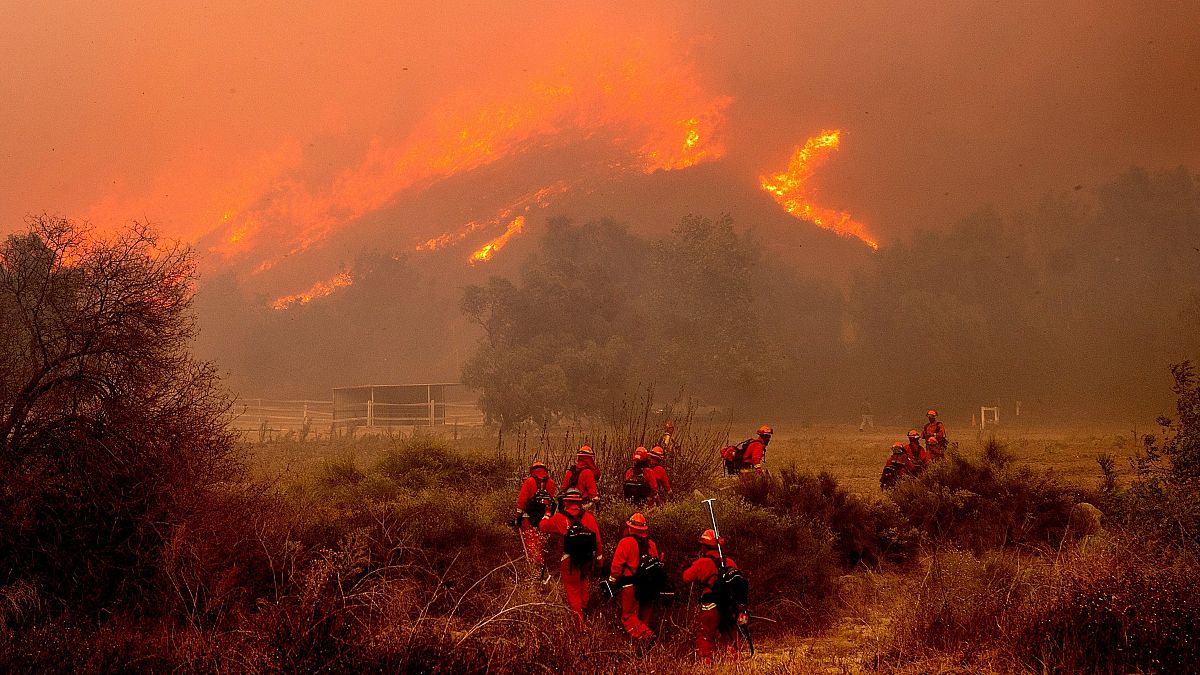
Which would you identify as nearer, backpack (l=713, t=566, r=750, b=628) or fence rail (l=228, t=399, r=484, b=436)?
backpack (l=713, t=566, r=750, b=628)

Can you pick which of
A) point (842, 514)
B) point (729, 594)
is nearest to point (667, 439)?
point (842, 514)

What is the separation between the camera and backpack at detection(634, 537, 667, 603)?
10.2 m

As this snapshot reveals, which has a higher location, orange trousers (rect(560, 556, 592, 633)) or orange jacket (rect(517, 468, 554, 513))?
orange jacket (rect(517, 468, 554, 513))

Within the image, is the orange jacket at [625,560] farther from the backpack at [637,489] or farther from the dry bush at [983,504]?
the dry bush at [983,504]

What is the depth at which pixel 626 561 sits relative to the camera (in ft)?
33.3

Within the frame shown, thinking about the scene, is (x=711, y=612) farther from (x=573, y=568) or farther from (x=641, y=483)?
(x=641, y=483)

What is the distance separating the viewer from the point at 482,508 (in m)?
15.0

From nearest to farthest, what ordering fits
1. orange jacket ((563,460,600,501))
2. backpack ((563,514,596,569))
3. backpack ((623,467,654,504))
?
backpack ((563,514,596,569)) < orange jacket ((563,460,600,501)) < backpack ((623,467,654,504))

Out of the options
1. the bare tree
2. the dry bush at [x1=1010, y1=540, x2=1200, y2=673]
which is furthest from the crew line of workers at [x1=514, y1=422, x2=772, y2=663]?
the bare tree

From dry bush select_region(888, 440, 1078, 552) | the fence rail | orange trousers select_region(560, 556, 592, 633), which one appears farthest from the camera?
the fence rail

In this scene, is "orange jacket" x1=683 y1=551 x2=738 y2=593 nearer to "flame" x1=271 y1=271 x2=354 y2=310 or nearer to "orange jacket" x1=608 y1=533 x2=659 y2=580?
"orange jacket" x1=608 y1=533 x2=659 y2=580

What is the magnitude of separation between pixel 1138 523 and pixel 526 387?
3734 cm

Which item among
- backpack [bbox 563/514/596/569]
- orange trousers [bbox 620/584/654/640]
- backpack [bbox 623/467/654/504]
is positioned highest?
backpack [bbox 623/467/654/504]

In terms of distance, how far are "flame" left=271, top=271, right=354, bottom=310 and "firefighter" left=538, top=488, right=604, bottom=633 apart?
126 metres
